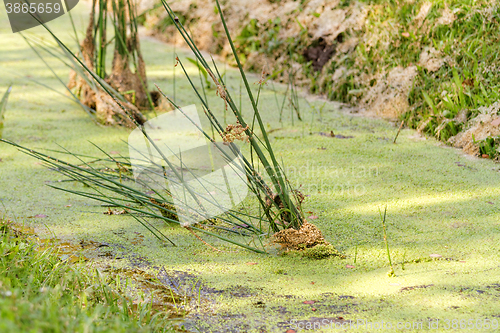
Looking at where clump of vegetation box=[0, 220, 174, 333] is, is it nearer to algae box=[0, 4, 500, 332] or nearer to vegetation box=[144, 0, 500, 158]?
algae box=[0, 4, 500, 332]

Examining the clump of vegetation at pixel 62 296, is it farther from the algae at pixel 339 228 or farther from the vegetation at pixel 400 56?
the vegetation at pixel 400 56


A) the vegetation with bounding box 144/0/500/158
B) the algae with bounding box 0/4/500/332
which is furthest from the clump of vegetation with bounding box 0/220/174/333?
the vegetation with bounding box 144/0/500/158

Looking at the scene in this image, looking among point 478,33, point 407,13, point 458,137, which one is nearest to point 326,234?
point 458,137

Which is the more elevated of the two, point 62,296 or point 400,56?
point 400,56

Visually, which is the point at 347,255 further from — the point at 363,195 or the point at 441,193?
the point at 441,193

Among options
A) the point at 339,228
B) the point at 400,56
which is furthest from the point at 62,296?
the point at 400,56

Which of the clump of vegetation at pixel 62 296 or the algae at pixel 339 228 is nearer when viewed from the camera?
the clump of vegetation at pixel 62 296

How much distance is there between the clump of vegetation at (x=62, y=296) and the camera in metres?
0.86

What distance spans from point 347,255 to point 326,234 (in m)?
0.15

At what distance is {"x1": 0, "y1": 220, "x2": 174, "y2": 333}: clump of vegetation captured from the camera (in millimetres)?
857

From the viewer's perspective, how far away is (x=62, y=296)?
1165 millimetres

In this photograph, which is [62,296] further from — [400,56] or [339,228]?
[400,56]

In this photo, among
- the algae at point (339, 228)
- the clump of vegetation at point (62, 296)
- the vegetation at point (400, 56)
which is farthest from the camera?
the vegetation at point (400, 56)

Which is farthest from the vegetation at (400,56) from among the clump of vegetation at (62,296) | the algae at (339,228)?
the clump of vegetation at (62,296)
